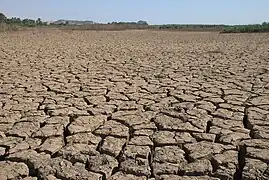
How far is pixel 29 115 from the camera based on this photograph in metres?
3.30

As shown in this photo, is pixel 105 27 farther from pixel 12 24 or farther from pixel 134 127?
pixel 134 127

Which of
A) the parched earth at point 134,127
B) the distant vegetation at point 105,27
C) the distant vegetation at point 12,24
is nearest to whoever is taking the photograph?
the parched earth at point 134,127

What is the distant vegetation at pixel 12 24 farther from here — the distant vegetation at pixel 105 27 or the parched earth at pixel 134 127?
the parched earth at pixel 134 127

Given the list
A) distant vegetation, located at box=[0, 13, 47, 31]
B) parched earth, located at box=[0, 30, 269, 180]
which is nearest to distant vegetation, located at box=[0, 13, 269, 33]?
distant vegetation, located at box=[0, 13, 47, 31]

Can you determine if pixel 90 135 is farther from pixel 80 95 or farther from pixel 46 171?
pixel 80 95

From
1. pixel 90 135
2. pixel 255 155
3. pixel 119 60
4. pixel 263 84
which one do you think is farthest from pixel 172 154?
pixel 119 60

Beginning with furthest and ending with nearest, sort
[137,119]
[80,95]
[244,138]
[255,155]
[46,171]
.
Answer: 1. [80,95]
2. [137,119]
3. [244,138]
4. [255,155]
5. [46,171]

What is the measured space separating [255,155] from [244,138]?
320mm

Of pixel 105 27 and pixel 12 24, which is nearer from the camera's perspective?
pixel 12 24

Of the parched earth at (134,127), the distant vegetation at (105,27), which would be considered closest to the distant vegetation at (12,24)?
the distant vegetation at (105,27)

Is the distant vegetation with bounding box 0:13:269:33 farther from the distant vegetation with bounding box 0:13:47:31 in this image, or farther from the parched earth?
the parched earth

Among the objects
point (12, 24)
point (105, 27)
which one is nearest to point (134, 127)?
point (12, 24)

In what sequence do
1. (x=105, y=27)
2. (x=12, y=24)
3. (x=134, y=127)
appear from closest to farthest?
(x=134, y=127) < (x=12, y=24) < (x=105, y=27)

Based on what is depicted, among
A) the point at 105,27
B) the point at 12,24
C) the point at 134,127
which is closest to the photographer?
the point at 134,127
